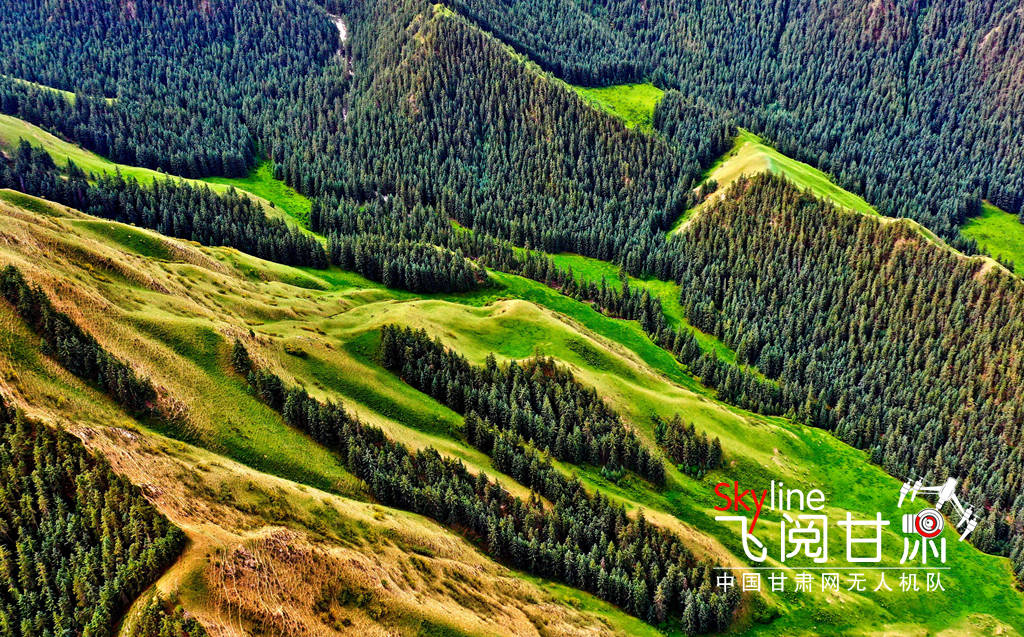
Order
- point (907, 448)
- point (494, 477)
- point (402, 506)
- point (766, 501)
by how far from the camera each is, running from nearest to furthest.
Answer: point (402, 506) → point (494, 477) → point (766, 501) → point (907, 448)

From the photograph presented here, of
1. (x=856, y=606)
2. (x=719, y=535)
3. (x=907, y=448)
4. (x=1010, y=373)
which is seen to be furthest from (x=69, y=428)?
(x=1010, y=373)

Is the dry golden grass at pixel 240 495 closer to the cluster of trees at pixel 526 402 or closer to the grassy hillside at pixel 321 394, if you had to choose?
the grassy hillside at pixel 321 394

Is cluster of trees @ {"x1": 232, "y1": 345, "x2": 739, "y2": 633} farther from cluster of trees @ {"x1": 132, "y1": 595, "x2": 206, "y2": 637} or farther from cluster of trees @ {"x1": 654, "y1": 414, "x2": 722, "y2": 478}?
cluster of trees @ {"x1": 132, "y1": 595, "x2": 206, "y2": 637}

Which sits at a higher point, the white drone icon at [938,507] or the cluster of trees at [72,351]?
the cluster of trees at [72,351]

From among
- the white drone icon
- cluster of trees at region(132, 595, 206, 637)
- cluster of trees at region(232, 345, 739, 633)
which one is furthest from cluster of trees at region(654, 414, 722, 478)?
cluster of trees at region(132, 595, 206, 637)

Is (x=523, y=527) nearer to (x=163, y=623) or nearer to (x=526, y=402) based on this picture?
(x=526, y=402)

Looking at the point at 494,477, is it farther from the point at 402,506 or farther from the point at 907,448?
the point at 907,448

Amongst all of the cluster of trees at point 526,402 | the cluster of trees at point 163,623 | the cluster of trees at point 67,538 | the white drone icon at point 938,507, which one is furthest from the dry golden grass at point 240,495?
the white drone icon at point 938,507
